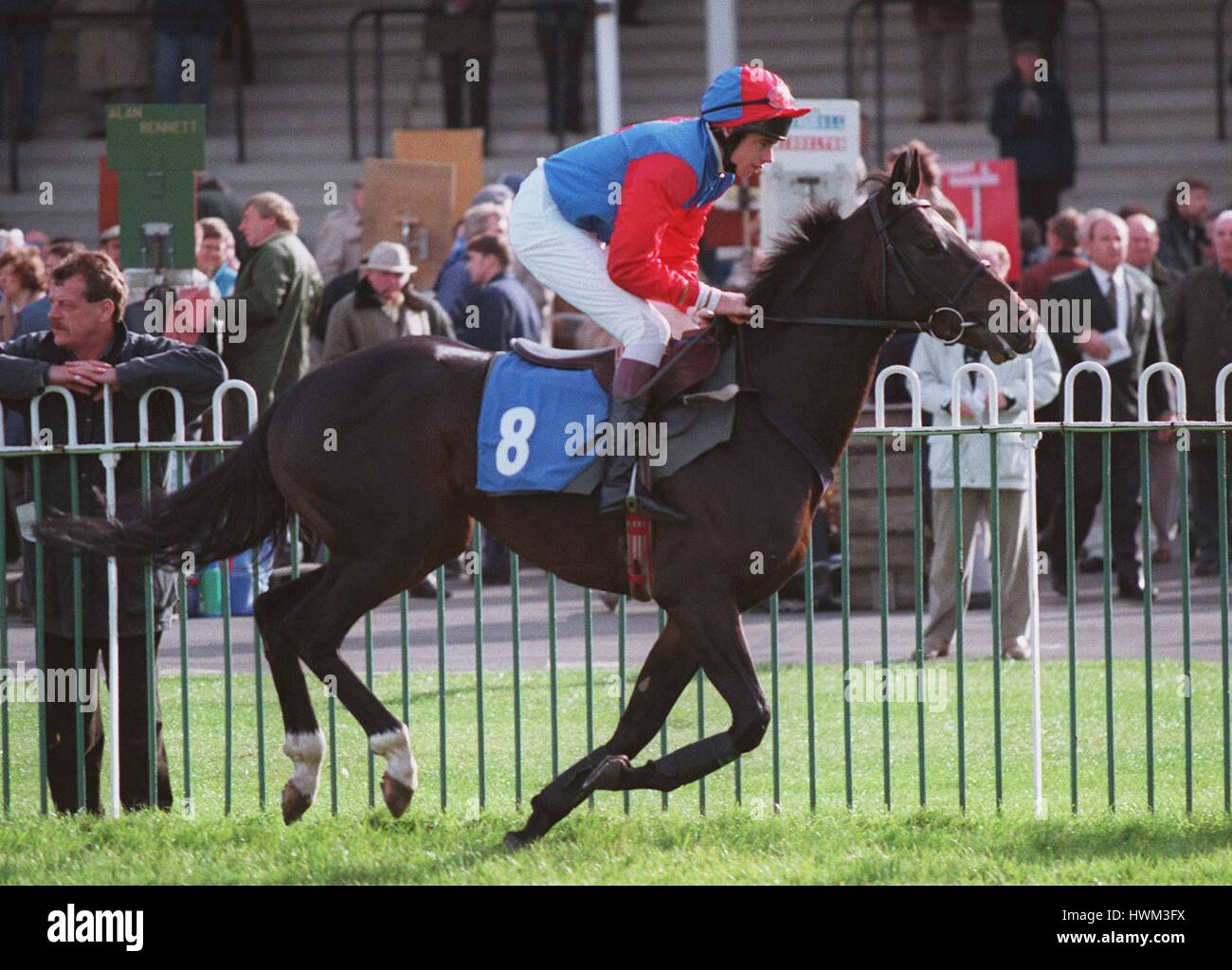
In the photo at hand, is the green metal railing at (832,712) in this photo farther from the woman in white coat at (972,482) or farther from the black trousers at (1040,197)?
the black trousers at (1040,197)

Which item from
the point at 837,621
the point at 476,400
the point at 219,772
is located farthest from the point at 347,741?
the point at 837,621

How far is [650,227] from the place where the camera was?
20.2 feet

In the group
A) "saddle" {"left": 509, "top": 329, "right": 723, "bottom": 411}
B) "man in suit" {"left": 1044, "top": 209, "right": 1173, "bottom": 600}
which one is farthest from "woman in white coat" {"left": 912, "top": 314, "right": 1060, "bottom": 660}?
"saddle" {"left": 509, "top": 329, "right": 723, "bottom": 411}

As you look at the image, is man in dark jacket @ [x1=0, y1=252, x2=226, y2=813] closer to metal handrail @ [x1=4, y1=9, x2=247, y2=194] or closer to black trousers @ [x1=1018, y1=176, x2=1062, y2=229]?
metal handrail @ [x1=4, y1=9, x2=247, y2=194]

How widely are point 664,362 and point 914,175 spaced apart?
3.16 feet

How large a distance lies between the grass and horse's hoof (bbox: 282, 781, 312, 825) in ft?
0.32

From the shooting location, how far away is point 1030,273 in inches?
502

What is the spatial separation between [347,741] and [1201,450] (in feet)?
20.2

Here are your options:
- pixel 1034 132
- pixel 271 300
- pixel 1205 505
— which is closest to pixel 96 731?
pixel 271 300

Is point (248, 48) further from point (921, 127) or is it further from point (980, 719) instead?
point (980, 719)

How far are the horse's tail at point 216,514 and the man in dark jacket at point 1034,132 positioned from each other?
10914 millimetres

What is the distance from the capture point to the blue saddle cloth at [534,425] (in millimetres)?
6344

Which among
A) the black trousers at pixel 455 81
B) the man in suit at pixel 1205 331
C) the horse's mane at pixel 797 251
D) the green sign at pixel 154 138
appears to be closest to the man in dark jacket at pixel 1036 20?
the black trousers at pixel 455 81

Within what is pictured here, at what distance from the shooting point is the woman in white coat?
9.99 m
